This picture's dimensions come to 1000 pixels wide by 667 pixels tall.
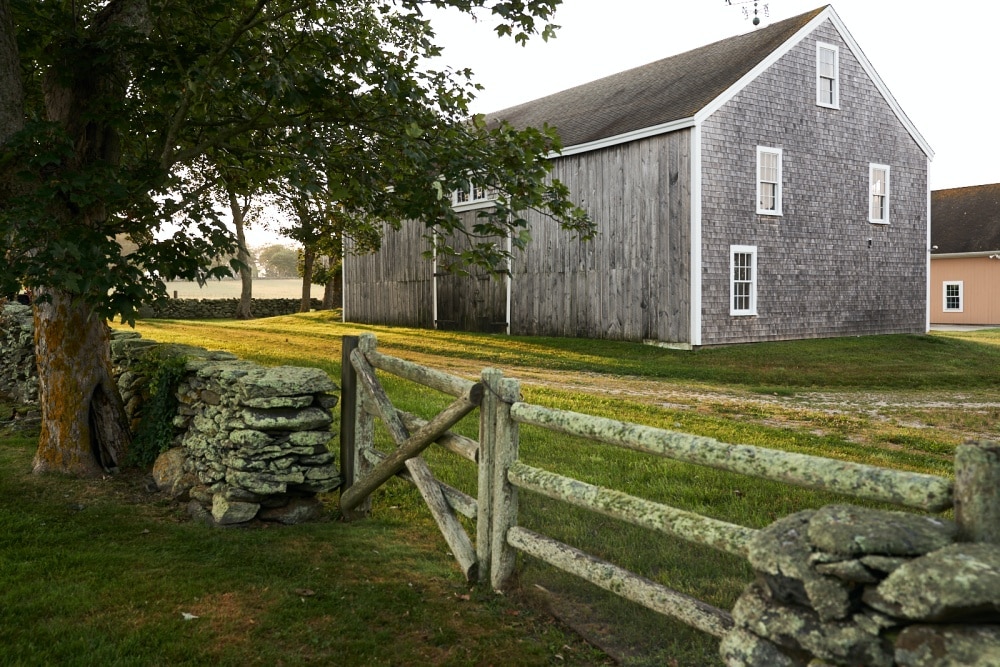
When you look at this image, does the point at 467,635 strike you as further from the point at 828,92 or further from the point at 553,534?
the point at 828,92

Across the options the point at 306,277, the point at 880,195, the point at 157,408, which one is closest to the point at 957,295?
the point at 880,195

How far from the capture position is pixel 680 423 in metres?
10.5

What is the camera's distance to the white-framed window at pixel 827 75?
2277cm

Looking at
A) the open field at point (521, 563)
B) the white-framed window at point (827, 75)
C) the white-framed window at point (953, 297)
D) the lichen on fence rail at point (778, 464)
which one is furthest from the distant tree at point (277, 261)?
the lichen on fence rail at point (778, 464)

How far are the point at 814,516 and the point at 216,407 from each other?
5.97 metres

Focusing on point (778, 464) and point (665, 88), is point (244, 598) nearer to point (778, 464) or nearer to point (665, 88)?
point (778, 464)

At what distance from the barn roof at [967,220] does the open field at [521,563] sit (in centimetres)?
2527

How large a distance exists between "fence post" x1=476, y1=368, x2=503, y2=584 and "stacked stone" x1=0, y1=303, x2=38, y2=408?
9.88 meters

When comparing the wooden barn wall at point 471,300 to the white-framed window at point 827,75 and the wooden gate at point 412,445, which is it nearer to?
the white-framed window at point 827,75

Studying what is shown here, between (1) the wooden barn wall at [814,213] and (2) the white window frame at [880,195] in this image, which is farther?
(2) the white window frame at [880,195]

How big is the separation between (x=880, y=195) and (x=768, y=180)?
211 inches

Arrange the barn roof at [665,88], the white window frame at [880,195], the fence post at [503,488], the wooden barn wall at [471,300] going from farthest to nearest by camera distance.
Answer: the wooden barn wall at [471,300], the white window frame at [880,195], the barn roof at [665,88], the fence post at [503,488]

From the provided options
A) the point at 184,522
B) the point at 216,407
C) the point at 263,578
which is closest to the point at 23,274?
the point at 216,407

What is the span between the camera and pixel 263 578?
573cm
